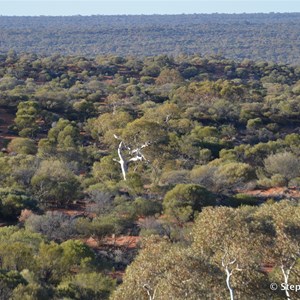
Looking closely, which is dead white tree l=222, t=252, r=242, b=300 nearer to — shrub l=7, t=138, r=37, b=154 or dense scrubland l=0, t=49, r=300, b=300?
dense scrubland l=0, t=49, r=300, b=300

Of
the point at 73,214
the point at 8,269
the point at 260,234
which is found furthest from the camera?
the point at 73,214

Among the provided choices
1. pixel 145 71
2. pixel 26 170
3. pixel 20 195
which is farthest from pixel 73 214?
pixel 145 71

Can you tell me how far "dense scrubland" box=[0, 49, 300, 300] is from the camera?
8.92m

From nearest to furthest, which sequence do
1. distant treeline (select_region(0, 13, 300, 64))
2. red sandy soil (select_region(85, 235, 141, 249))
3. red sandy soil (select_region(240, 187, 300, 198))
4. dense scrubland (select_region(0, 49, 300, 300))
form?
1. dense scrubland (select_region(0, 49, 300, 300))
2. red sandy soil (select_region(85, 235, 141, 249))
3. red sandy soil (select_region(240, 187, 300, 198))
4. distant treeline (select_region(0, 13, 300, 64))

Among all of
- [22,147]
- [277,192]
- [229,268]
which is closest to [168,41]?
[22,147]

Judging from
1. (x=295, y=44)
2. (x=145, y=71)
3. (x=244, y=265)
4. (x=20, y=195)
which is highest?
(x=244, y=265)

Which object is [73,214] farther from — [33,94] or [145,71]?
[145,71]

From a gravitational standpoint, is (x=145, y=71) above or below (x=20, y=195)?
below

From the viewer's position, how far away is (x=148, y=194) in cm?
1922

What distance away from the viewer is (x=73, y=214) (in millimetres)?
17094

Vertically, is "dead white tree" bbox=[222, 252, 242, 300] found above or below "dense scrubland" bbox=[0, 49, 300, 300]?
above

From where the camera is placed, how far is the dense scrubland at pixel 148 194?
8.92m

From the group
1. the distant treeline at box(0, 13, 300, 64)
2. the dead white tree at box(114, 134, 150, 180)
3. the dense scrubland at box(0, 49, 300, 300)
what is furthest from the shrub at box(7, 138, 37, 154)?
the distant treeline at box(0, 13, 300, 64)

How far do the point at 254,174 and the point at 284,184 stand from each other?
3.74ft
